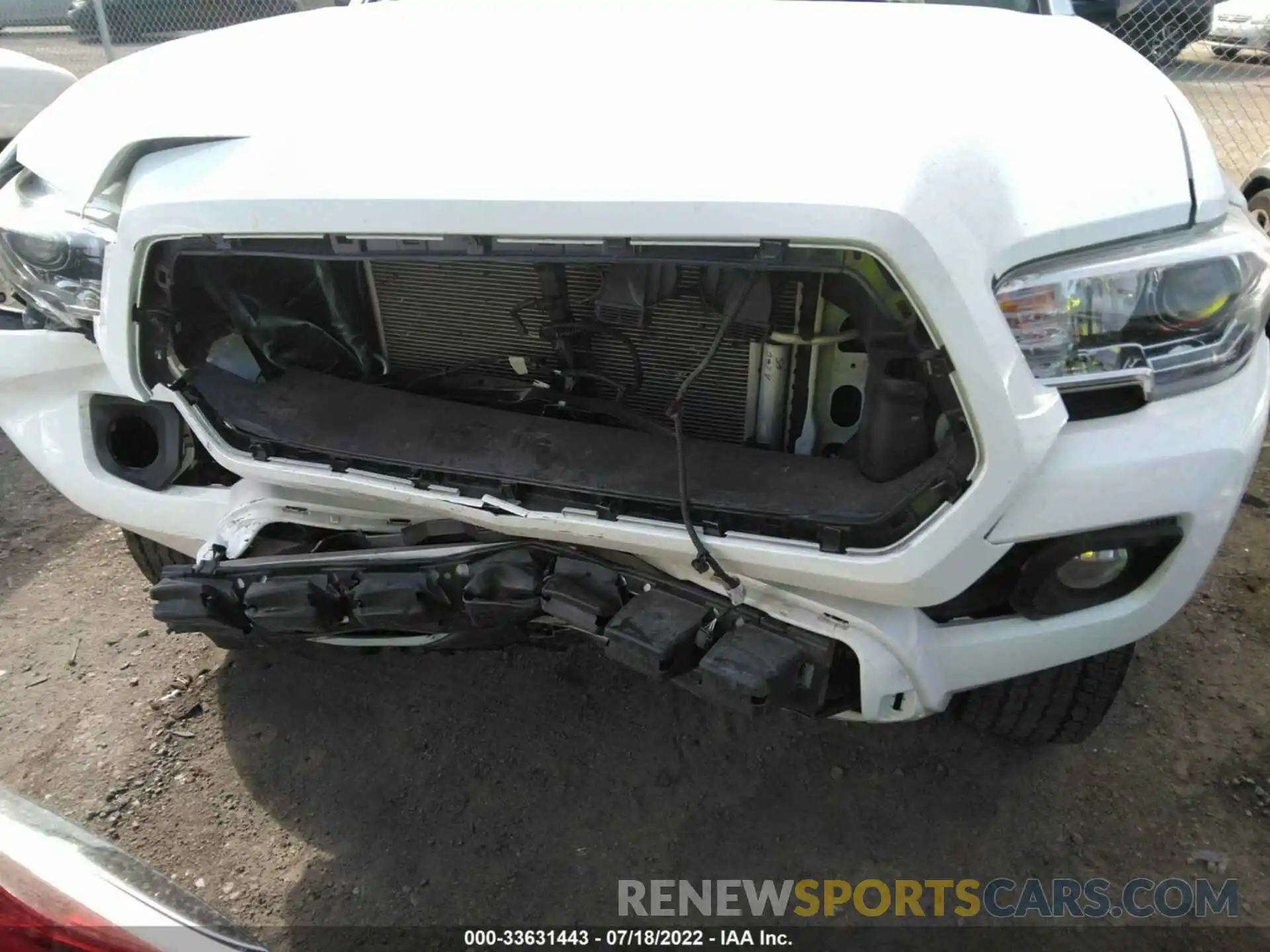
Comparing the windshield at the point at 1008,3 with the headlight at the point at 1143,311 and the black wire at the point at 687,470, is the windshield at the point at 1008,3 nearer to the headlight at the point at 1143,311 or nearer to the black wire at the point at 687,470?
the headlight at the point at 1143,311

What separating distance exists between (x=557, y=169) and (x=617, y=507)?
614mm

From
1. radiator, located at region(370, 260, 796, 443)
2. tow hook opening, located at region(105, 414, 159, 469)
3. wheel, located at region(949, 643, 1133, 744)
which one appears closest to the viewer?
radiator, located at region(370, 260, 796, 443)

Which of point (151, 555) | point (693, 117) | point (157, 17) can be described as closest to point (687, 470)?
point (693, 117)

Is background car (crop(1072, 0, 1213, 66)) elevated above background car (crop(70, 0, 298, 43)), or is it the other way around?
background car (crop(1072, 0, 1213, 66))

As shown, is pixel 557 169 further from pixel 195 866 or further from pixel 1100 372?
pixel 195 866

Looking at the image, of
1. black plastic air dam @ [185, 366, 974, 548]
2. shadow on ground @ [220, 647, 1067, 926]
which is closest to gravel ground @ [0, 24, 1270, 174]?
black plastic air dam @ [185, 366, 974, 548]

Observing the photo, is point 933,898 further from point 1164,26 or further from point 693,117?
point 1164,26

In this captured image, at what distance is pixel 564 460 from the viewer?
6.04ft

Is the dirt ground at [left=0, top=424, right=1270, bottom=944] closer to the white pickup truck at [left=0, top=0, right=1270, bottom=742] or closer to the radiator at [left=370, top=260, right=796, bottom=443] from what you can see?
the white pickup truck at [left=0, top=0, right=1270, bottom=742]

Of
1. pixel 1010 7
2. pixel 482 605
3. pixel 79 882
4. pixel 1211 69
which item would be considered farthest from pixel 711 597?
pixel 1211 69

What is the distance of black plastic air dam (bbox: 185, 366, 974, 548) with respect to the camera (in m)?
1.64

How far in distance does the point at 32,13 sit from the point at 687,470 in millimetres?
12162

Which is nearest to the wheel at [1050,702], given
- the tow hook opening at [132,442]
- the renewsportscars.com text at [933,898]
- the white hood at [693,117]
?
the renewsportscars.com text at [933,898]

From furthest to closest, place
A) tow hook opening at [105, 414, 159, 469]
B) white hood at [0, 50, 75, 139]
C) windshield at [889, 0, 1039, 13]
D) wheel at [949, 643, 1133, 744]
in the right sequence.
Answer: white hood at [0, 50, 75, 139] → windshield at [889, 0, 1039, 13] → tow hook opening at [105, 414, 159, 469] → wheel at [949, 643, 1133, 744]
